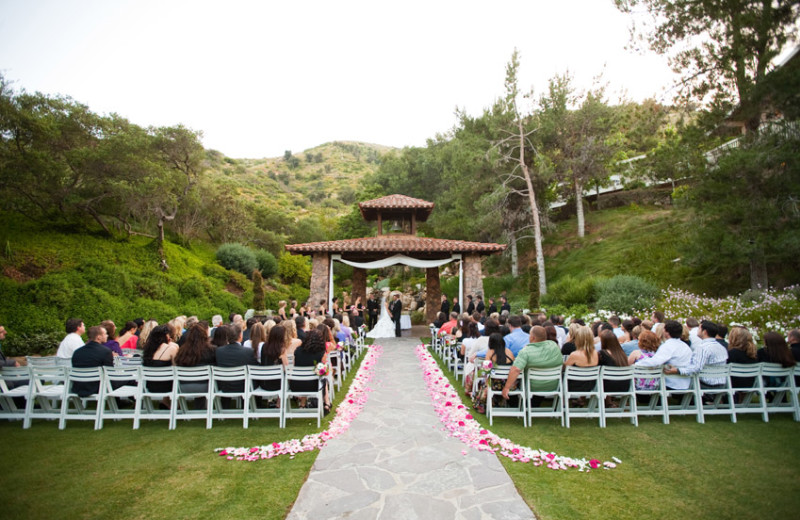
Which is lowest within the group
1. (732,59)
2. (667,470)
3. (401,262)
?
(667,470)

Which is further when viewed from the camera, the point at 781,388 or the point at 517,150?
the point at 517,150

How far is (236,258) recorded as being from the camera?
23562 mm

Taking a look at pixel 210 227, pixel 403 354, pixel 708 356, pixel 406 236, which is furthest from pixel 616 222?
pixel 210 227

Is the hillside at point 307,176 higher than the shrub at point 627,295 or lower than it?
higher

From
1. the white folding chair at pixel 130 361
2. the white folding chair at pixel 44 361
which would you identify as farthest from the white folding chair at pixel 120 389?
the white folding chair at pixel 44 361

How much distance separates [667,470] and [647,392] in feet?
5.23

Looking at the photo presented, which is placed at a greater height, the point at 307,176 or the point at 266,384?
the point at 307,176

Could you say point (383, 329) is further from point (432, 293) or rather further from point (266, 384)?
point (266, 384)

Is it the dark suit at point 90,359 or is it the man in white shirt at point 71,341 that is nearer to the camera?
the dark suit at point 90,359

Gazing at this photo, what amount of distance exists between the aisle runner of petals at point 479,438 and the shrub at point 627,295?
826 centimetres

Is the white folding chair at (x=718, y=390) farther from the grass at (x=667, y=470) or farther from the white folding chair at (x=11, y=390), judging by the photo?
the white folding chair at (x=11, y=390)

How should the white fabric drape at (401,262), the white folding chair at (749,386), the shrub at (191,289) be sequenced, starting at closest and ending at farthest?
the white folding chair at (749,386), the white fabric drape at (401,262), the shrub at (191,289)

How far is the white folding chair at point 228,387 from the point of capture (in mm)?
5281

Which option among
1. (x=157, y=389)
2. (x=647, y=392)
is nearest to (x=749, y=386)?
(x=647, y=392)
